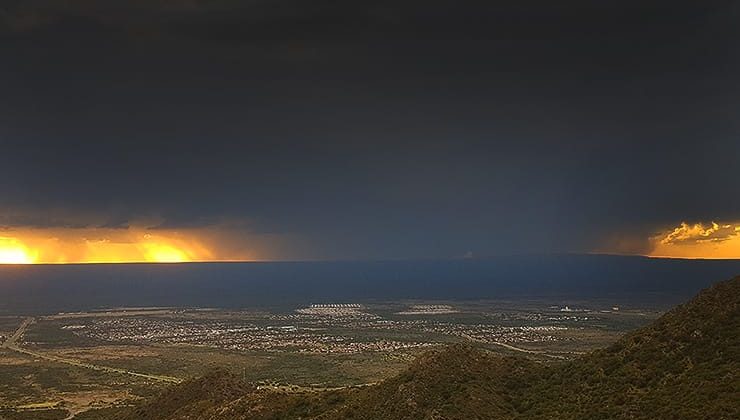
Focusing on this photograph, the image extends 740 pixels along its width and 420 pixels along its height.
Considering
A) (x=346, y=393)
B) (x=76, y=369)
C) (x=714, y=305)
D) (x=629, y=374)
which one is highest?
(x=714, y=305)

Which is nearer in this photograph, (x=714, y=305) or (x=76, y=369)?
(x=714, y=305)

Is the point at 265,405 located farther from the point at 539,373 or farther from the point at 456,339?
the point at 456,339

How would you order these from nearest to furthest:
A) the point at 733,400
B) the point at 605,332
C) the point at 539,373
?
the point at 733,400, the point at 539,373, the point at 605,332

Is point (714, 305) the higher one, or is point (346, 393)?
point (714, 305)

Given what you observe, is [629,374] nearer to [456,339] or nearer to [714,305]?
[714,305]

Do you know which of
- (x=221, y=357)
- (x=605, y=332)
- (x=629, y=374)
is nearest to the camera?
A: (x=629, y=374)

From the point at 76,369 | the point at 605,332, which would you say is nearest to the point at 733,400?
the point at 76,369
